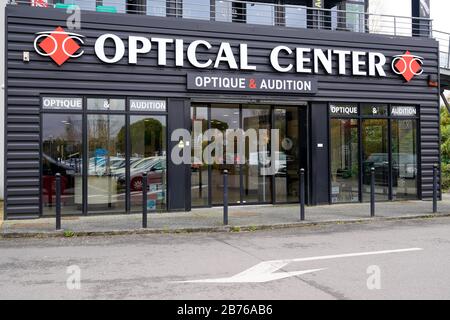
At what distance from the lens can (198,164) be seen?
14.2 metres

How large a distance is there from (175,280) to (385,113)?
36.1ft

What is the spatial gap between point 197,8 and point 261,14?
2180mm

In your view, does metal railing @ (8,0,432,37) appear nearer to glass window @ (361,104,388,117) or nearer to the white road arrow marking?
glass window @ (361,104,388,117)

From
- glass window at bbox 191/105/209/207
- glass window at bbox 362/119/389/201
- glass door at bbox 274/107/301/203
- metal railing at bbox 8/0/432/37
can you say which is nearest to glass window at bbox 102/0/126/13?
metal railing at bbox 8/0/432/37

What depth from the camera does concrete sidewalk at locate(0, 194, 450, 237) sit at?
10.7 meters

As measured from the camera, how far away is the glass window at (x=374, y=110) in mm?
15508

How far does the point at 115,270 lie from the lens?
7.30m

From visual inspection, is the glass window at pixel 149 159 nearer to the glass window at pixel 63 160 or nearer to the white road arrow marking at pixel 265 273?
the glass window at pixel 63 160

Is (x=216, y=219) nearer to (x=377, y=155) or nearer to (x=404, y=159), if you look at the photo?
(x=377, y=155)

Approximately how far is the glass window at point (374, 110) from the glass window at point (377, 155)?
20cm

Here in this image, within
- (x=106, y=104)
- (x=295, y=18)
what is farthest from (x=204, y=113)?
(x=295, y=18)
